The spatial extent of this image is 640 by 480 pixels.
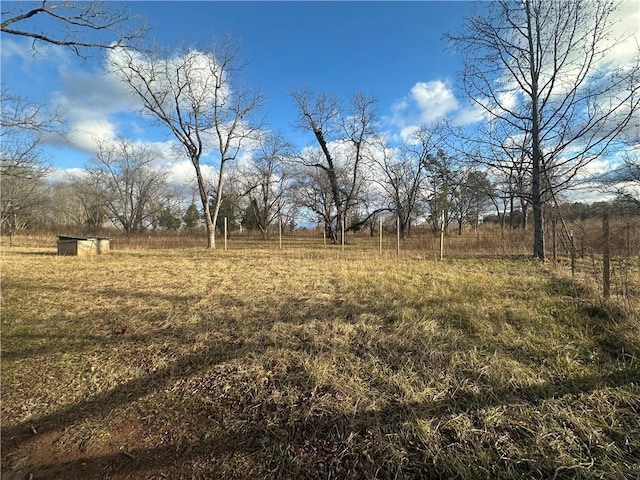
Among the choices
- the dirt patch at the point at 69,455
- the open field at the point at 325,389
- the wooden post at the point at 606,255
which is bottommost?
the dirt patch at the point at 69,455

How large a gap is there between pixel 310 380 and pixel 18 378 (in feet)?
8.82

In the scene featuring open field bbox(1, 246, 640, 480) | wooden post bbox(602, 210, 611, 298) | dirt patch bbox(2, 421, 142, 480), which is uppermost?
wooden post bbox(602, 210, 611, 298)

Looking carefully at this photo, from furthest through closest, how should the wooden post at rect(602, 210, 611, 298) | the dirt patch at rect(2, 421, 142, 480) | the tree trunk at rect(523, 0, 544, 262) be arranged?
the tree trunk at rect(523, 0, 544, 262)
the wooden post at rect(602, 210, 611, 298)
the dirt patch at rect(2, 421, 142, 480)

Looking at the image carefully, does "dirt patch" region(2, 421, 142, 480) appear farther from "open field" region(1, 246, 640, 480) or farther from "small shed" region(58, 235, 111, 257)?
"small shed" region(58, 235, 111, 257)

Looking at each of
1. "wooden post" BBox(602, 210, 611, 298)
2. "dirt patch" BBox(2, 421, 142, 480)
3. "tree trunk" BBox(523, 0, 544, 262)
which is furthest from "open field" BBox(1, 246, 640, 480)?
"tree trunk" BBox(523, 0, 544, 262)

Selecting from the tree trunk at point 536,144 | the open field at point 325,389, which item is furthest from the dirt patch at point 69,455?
the tree trunk at point 536,144

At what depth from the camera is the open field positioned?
1.93 m

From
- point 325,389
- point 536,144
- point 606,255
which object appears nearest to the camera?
point 325,389

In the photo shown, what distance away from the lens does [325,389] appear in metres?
2.61

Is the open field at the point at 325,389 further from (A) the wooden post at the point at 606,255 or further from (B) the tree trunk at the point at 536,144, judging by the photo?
(B) the tree trunk at the point at 536,144

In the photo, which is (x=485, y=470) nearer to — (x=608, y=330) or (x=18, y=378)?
(x=608, y=330)

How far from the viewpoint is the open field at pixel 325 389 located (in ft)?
6.32

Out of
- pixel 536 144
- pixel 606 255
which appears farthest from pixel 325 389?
pixel 536 144

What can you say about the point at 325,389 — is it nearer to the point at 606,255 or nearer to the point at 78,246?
the point at 606,255
